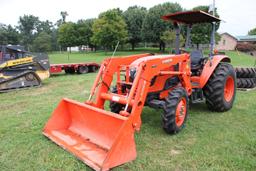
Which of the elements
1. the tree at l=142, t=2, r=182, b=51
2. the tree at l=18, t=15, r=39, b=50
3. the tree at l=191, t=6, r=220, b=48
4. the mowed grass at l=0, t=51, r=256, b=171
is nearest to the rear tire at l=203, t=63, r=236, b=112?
the mowed grass at l=0, t=51, r=256, b=171

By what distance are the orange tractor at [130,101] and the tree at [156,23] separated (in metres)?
29.7

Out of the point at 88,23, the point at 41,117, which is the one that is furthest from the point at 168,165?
the point at 88,23

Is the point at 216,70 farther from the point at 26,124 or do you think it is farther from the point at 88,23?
the point at 88,23

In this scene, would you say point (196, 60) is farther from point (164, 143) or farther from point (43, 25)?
point (43, 25)

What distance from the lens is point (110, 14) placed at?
3512cm

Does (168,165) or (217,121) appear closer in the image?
(168,165)

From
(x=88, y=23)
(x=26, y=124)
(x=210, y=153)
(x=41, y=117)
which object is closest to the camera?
(x=210, y=153)

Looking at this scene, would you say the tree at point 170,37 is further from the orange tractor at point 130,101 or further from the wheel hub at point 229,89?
the orange tractor at point 130,101

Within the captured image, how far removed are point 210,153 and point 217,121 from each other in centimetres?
157

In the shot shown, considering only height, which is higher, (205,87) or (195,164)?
(205,87)

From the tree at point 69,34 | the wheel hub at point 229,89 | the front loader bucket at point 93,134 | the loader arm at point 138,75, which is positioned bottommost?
the front loader bucket at point 93,134

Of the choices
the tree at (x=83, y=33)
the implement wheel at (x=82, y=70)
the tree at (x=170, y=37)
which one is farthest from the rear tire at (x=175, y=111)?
the tree at (x=83, y=33)

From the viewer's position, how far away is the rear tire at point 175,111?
4047mm

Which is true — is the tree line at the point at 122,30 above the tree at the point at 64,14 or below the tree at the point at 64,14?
below
